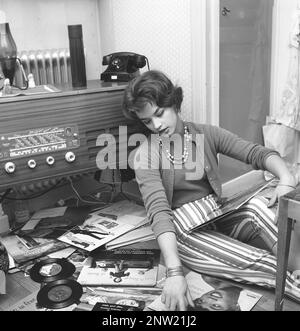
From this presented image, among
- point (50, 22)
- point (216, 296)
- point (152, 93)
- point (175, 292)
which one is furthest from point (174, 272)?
point (50, 22)

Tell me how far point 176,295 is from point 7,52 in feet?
3.31

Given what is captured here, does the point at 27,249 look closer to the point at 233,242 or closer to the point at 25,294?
the point at 25,294

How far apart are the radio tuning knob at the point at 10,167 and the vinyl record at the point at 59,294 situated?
1.22 feet

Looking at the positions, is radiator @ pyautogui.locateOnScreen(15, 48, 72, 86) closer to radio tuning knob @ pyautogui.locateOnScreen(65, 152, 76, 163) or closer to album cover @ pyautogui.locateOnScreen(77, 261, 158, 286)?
radio tuning knob @ pyautogui.locateOnScreen(65, 152, 76, 163)

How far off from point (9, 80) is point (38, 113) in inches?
9.8

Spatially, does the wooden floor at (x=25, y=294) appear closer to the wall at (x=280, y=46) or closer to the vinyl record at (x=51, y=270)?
the vinyl record at (x=51, y=270)

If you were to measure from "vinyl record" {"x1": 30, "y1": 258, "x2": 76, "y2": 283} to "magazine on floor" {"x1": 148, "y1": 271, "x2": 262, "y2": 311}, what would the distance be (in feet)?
1.10

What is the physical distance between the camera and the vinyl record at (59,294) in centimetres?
116

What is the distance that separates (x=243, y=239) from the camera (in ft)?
4.46

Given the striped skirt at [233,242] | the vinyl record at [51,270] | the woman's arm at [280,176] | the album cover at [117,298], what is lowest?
the vinyl record at [51,270]

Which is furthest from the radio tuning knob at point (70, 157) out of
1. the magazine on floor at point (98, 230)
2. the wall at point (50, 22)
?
the wall at point (50, 22)

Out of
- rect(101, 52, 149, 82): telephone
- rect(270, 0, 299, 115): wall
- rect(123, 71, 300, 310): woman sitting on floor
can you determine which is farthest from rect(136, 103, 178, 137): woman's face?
rect(270, 0, 299, 115): wall

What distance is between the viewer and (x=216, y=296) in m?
1.15
